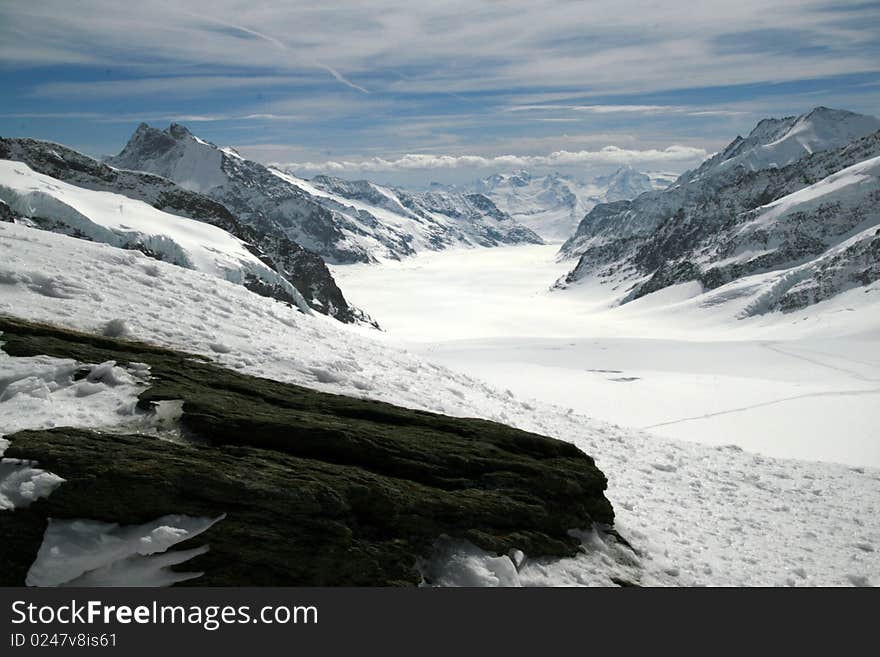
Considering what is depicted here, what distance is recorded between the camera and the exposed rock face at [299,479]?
768 cm

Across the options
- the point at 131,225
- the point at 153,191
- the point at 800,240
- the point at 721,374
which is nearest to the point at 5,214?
the point at 131,225

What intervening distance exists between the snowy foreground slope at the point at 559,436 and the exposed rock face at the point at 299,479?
80 centimetres

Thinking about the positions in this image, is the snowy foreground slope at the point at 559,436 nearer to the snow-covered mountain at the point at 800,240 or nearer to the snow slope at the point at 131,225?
the snow slope at the point at 131,225

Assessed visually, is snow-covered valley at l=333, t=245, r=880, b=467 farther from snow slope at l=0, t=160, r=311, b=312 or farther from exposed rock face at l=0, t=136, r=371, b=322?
snow slope at l=0, t=160, r=311, b=312

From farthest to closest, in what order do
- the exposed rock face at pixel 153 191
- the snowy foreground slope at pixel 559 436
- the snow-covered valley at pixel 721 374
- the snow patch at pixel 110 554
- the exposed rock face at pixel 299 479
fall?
the exposed rock face at pixel 153 191 → the snow-covered valley at pixel 721 374 → the snowy foreground slope at pixel 559 436 → the exposed rock face at pixel 299 479 → the snow patch at pixel 110 554

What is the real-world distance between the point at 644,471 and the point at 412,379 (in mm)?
7524

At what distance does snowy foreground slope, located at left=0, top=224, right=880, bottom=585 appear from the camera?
11680mm

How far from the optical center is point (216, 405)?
1032 cm

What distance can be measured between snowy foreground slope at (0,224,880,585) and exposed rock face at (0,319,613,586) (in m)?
0.80

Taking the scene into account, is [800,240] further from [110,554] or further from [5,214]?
[110,554]

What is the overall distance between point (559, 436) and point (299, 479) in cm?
1226

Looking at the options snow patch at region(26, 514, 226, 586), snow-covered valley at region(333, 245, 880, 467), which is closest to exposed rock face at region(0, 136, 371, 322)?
snow-covered valley at region(333, 245, 880, 467)

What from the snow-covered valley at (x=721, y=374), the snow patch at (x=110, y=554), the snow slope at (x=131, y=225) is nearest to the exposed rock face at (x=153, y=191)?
the snow slope at (x=131, y=225)
